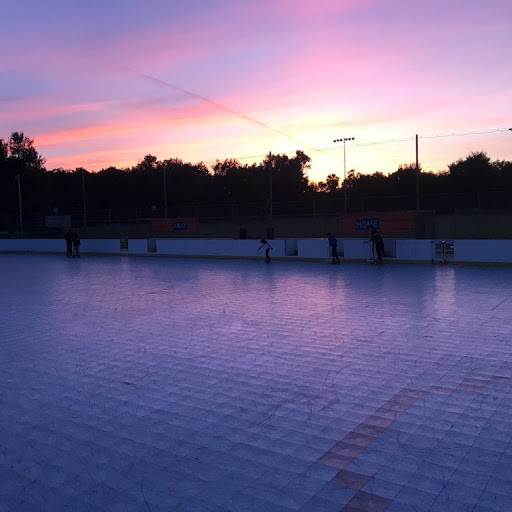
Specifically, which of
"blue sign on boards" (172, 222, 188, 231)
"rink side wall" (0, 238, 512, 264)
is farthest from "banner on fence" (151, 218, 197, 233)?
"rink side wall" (0, 238, 512, 264)

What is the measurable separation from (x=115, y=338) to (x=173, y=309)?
2736 millimetres

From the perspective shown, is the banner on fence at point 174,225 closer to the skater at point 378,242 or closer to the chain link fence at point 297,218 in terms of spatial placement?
the chain link fence at point 297,218

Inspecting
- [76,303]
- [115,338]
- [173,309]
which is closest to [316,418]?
[115,338]

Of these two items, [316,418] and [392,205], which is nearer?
[316,418]

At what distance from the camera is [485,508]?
3293mm

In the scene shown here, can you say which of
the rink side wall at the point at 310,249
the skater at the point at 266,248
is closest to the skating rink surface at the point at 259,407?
the rink side wall at the point at 310,249

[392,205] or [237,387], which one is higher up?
[392,205]

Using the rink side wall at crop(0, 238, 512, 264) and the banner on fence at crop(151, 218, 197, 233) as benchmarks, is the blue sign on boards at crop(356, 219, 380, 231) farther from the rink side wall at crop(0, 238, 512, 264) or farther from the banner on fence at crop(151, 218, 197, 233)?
the banner on fence at crop(151, 218, 197, 233)

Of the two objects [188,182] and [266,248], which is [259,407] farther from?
[188,182]

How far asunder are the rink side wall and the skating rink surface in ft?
30.9

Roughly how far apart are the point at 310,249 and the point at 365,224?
3271 mm

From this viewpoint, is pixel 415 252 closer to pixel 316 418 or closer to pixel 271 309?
pixel 271 309

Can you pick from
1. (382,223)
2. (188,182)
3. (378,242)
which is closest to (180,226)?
(382,223)

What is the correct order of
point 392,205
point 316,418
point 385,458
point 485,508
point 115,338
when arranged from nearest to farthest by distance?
point 485,508
point 385,458
point 316,418
point 115,338
point 392,205
